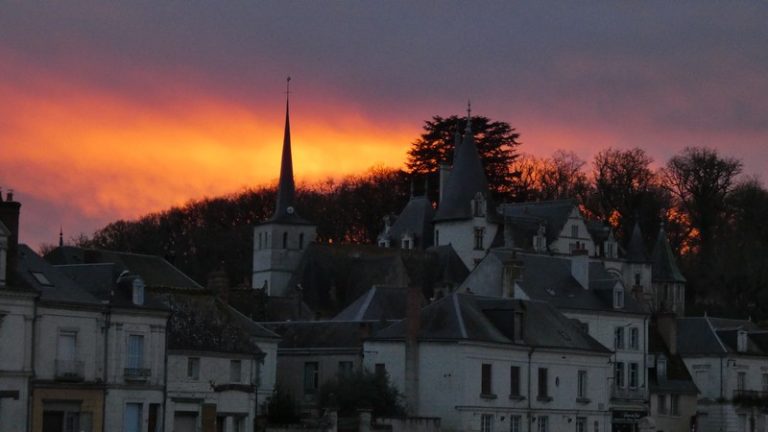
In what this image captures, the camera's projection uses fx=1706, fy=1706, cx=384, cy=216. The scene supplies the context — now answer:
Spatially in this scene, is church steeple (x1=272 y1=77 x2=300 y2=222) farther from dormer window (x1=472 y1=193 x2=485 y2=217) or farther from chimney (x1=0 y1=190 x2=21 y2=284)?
chimney (x1=0 y1=190 x2=21 y2=284)

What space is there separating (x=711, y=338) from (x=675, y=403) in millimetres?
3946

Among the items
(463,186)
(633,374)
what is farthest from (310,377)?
(463,186)

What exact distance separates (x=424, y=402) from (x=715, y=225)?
187 ft

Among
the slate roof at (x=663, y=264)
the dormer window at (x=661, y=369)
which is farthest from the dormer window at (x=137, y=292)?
the slate roof at (x=663, y=264)

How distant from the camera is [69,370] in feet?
168

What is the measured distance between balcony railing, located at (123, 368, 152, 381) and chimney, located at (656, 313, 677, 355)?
3347 cm

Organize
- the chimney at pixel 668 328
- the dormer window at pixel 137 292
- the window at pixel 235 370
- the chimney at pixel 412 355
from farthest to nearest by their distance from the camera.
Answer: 1. the chimney at pixel 668 328
2. the chimney at pixel 412 355
3. the window at pixel 235 370
4. the dormer window at pixel 137 292

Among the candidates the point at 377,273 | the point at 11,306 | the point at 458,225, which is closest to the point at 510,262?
the point at 377,273

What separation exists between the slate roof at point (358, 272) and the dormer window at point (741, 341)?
16709mm

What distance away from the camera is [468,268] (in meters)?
97.6

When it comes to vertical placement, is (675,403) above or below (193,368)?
below

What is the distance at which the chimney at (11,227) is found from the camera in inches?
1961

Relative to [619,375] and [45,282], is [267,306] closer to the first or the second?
[619,375]

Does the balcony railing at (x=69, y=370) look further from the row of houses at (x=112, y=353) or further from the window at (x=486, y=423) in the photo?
the window at (x=486, y=423)
